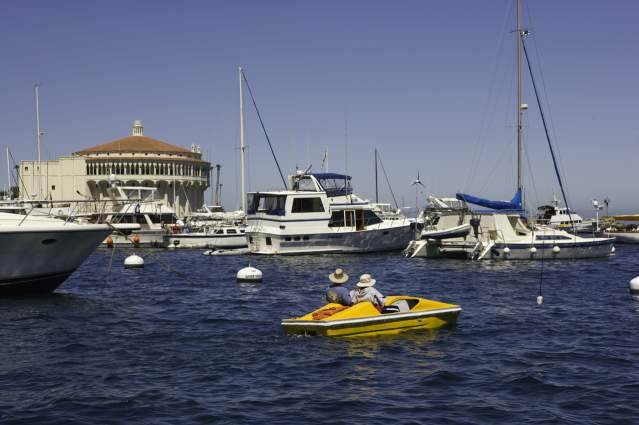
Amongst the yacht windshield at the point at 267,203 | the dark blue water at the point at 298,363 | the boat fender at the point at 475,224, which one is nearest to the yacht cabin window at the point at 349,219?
the yacht windshield at the point at 267,203

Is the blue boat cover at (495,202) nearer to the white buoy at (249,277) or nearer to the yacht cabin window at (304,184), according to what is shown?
the yacht cabin window at (304,184)

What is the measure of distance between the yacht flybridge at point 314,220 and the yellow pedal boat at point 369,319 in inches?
1150

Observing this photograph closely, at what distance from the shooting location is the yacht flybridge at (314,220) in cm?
4884

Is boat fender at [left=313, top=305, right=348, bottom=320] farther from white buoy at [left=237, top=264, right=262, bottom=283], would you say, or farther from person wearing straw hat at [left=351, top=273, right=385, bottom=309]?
white buoy at [left=237, top=264, right=262, bottom=283]

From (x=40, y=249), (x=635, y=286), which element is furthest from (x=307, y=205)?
(x=635, y=286)

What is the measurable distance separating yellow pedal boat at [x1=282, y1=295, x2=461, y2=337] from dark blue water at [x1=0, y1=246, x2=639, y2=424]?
0.32m

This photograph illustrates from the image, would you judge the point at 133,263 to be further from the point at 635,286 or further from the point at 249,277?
the point at 635,286

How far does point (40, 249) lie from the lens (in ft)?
84.6

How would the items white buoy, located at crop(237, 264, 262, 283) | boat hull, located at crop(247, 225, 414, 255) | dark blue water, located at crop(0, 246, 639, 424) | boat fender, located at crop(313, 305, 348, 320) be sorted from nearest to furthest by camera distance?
dark blue water, located at crop(0, 246, 639, 424), boat fender, located at crop(313, 305, 348, 320), white buoy, located at crop(237, 264, 262, 283), boat hull, located at crop(247, 225, 414, 255)

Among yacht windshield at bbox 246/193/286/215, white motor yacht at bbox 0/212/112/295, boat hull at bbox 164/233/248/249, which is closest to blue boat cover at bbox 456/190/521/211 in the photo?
yacht windshield at bbox 246/193/286/215

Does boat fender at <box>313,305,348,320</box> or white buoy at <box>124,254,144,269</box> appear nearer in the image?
boat fender at <box>313,305,348,320</box>

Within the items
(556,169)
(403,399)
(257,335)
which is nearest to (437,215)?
(556,169)

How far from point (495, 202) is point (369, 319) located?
2842 centimetres

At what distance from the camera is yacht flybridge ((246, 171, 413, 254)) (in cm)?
4884
